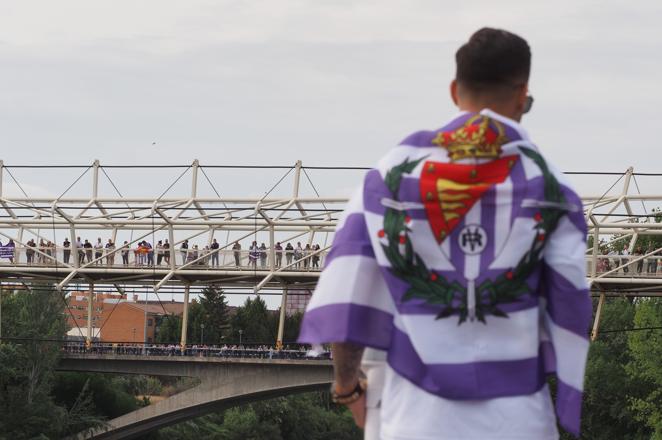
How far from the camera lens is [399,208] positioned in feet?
11.7

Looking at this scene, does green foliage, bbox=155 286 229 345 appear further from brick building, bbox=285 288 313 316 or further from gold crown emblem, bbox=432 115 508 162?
gold crown emblem, bbox=432 115 508 162

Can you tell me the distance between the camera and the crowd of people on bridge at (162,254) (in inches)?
1929

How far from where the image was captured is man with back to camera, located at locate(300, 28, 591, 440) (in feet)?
11.5

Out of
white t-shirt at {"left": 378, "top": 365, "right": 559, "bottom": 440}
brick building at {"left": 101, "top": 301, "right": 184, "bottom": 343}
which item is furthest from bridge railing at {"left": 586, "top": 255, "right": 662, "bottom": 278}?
brick building at {"left": 101, "top": 301, "right": 184, "bottom": 343}

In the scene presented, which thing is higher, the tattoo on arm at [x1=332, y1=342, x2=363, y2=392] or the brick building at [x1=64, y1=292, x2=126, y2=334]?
the tattoo on arm at [x1=332, y1=342, x2=363, y2=392]

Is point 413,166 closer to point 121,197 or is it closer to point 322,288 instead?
point 322,288

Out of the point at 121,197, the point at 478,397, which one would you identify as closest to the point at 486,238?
the point at 478,397

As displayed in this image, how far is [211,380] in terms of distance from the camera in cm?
5369

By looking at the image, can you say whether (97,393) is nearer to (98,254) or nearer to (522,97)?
(98,254)

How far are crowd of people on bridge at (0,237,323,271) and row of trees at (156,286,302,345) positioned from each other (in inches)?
1234

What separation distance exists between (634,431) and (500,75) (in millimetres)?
53213

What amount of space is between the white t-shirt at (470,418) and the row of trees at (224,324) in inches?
3071

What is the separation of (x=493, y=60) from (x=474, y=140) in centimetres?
23

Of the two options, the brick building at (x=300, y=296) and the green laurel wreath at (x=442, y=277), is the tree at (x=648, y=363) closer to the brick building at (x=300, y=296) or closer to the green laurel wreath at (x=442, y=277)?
the brick building at (x=300, y=296)
